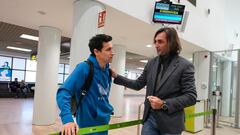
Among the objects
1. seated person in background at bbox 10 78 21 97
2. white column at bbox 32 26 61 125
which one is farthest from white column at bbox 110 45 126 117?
seated person in background at bbox 10 78 21 97

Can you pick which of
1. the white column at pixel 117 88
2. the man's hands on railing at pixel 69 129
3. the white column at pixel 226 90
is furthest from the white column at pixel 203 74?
the man's hands on railing at pixel 69 129

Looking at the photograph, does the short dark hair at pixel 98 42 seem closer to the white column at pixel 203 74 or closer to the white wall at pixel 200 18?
the white wall at pixel 200 18

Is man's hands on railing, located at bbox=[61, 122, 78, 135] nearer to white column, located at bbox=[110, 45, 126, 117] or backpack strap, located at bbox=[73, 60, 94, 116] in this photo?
backpack strap, located at bbox=[73, 60, 94, 116]

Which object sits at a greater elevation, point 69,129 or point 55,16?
point 55,16

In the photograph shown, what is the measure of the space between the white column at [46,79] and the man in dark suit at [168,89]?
14.8 ft

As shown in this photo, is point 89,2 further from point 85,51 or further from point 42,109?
point 42,109

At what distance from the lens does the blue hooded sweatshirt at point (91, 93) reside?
144 centimetres

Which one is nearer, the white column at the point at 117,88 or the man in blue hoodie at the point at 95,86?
the man in blue hoodie at the point at 95,86

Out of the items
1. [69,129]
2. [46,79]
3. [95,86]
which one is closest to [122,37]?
[46,79]

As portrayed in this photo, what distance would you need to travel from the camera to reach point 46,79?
5.61m

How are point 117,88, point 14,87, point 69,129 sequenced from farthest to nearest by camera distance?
point 14,87 < point 117,88 < point 69,129

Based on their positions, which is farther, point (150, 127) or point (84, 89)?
point (150, 127)

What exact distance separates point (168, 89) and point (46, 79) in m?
4.75

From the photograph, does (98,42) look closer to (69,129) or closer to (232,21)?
(69,129)
